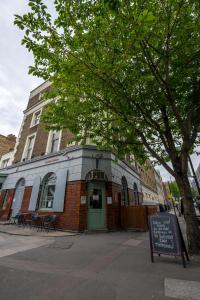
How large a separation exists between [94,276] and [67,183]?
786 cm

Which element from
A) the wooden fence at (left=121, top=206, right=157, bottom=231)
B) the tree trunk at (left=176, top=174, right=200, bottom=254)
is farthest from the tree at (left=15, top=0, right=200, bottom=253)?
the wooden fence at (left=121, top=206, right=157, bottom=231)

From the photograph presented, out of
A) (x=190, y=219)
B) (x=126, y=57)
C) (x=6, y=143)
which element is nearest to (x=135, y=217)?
(x=190, y=219)

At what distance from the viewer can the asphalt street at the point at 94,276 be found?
3.27 meters

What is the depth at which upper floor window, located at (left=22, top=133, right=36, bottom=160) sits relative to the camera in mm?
16828

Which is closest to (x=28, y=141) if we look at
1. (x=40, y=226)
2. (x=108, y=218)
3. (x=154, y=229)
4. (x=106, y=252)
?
(x=40, y=226)

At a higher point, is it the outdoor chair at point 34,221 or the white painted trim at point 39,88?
the white painted trim at point 39,88

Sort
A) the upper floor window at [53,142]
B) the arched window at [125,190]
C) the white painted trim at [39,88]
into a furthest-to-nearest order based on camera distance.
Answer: the white painted trim at [39,88] → the upper floor window at [53,142] → the arched window at [125,190]

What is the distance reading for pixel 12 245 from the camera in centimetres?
708

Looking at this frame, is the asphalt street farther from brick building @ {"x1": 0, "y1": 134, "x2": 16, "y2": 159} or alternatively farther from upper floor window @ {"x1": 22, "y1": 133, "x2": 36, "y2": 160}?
brick building @ {"x1": 0, "y1": 134, "x2": 16, "y2": 159}

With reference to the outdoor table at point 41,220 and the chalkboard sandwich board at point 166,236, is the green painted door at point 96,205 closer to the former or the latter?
the outdoor table at point 41,220

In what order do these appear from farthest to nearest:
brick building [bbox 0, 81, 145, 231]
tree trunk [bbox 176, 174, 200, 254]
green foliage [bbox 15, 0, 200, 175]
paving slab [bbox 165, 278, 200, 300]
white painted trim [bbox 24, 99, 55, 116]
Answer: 1. white painted trim [bbox 24, 99, 55, 116]
2. brick building [bbox 0, 81, 145, 231]
3. tree trunk [bbox 176, 174, 200, 254]
4. green foliage [bbox 15, 0, 200, 175]
5. paving slab [bbox 165, 278, 200, 300]

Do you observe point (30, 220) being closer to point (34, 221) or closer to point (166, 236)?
point (34, 221)

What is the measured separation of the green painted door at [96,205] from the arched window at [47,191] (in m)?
3.27

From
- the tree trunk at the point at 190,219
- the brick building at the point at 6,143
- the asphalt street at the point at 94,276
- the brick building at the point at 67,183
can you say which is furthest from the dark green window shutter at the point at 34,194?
the brick building at the point at 6,143
